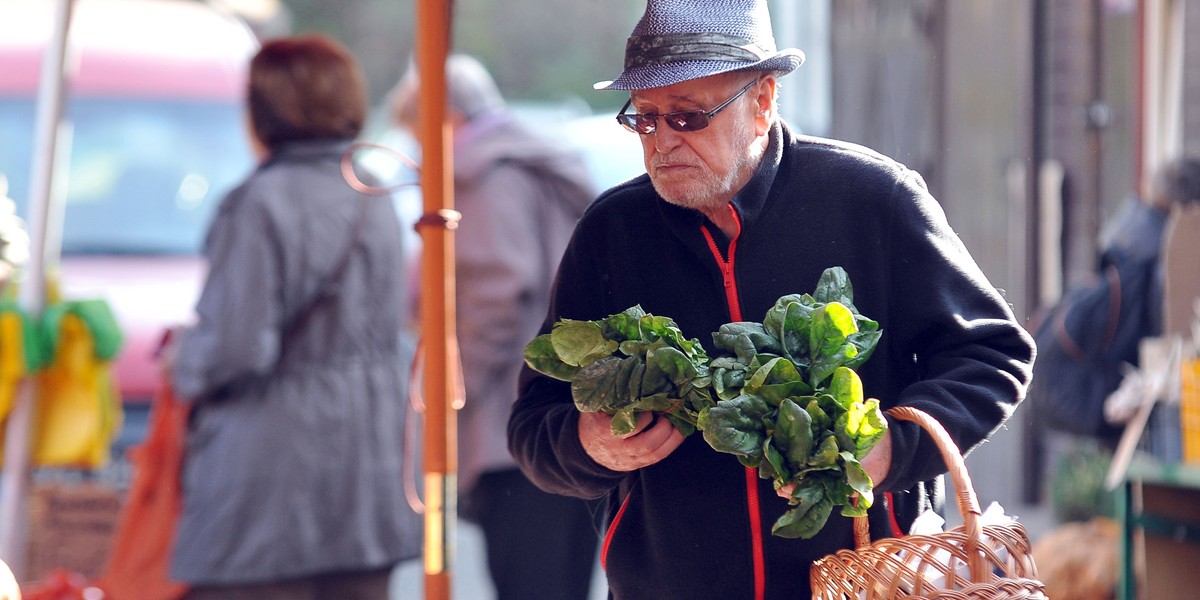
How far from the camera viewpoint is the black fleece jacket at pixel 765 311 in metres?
2.01

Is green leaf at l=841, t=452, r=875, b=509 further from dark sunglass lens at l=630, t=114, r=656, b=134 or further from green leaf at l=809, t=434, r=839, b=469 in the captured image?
dark sunglass lens at l=630, t=114, r=656, b=134

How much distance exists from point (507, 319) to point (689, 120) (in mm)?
1936

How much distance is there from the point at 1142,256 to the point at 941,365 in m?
3.10

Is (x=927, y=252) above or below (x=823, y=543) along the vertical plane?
above

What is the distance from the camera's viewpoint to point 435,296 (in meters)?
2.68

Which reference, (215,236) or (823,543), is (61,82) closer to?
(215,236)

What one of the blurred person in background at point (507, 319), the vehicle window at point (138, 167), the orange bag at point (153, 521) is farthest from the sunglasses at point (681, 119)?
the vehicle window at point (138, 167)

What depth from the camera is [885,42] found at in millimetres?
6688

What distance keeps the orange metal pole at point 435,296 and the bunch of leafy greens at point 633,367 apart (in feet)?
2.51

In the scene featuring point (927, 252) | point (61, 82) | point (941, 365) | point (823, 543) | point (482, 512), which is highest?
point (61, 82)

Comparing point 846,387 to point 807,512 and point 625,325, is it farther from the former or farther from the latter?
point 625,325

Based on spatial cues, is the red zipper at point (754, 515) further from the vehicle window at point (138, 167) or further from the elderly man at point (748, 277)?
the vehicle window at point (138, 167)

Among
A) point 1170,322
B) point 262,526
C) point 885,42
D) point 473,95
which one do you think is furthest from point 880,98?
point 262,526

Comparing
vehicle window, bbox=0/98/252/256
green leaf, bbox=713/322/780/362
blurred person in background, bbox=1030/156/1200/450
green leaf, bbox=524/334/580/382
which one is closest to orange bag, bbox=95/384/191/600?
green leaf, bbox=524/334/580/382
